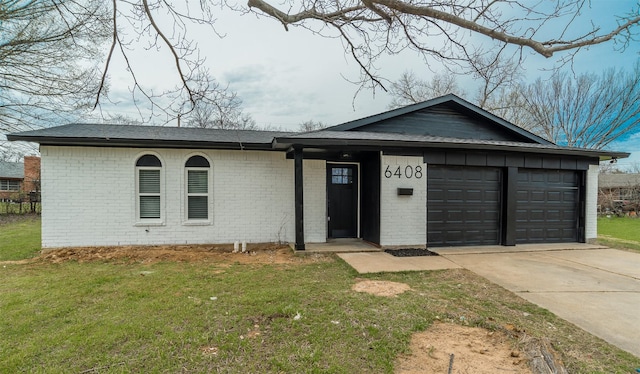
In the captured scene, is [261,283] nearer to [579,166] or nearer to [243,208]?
[243,208]

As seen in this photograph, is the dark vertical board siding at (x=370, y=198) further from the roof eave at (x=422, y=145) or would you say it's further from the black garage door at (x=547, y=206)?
the black garage door at (x=547, y=206)

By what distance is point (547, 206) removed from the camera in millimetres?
9023

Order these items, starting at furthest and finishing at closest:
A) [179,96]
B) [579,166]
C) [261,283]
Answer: [579,166] → [261,283] → [179,96]

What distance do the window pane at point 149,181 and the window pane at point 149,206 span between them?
20 centimetres

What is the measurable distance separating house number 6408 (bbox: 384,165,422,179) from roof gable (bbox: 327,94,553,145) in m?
1.58

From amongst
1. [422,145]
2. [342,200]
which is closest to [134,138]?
[342,200]

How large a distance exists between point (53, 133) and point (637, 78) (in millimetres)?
28824

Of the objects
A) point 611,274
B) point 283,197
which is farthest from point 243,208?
point 611,274

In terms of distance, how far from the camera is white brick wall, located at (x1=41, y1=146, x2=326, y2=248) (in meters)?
7.41

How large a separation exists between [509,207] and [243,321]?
25.7ft

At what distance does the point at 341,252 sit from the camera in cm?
748

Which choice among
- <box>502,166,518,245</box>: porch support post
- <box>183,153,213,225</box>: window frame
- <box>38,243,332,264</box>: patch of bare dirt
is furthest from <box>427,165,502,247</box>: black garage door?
<box>183,153,213,225</box>: window frame

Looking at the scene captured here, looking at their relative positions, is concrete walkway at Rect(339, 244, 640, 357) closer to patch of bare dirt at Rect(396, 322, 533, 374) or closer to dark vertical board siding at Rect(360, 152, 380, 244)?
dark vertical board siding at Rect(360, 152, 380, 244)

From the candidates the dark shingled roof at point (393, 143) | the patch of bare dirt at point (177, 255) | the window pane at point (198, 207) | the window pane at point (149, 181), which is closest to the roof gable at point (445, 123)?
the dark shingled roof at point (393, 143)
